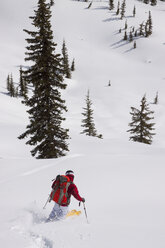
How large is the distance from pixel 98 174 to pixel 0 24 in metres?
150

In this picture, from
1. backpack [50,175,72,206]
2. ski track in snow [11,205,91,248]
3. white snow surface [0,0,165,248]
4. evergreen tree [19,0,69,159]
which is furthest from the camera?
evergreen tree [19,0,69,159]

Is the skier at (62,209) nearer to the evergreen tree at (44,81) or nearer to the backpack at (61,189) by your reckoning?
the backpack at (61,189)

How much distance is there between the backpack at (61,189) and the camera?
538 centimetres

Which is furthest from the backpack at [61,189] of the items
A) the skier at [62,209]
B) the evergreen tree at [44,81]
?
the evergreen tree at [44,81]

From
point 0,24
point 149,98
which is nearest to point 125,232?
point 149,98

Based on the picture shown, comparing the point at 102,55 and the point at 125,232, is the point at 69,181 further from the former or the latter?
the point at 102,55

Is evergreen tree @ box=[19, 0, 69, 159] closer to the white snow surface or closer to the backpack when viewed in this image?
the white snow surface

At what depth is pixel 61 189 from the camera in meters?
5.40

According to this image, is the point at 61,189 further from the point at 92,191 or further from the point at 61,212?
the point at 92,191

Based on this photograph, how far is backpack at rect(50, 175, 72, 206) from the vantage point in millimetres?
5375

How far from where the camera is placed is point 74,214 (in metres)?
5.68

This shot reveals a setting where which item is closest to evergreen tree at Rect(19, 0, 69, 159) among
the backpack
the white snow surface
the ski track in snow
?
the white snow surface

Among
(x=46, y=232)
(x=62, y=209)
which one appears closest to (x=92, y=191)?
(x=62, y=209)

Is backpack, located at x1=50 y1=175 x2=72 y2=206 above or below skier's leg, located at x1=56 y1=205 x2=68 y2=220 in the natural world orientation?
above
